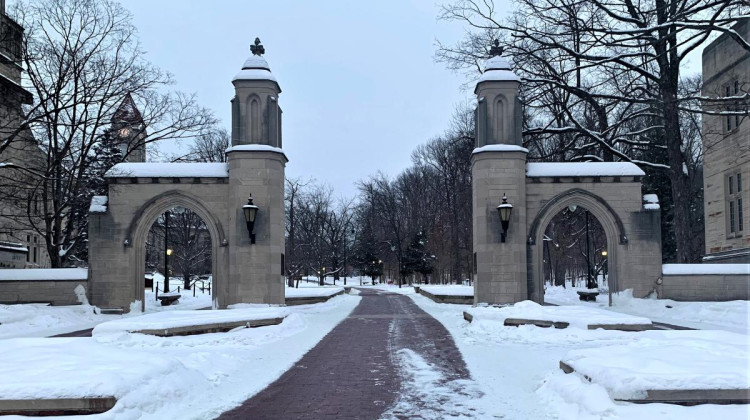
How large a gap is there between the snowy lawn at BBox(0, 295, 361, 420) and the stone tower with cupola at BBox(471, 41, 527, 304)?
35.5ft

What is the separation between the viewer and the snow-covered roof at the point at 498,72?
2225 centimetres

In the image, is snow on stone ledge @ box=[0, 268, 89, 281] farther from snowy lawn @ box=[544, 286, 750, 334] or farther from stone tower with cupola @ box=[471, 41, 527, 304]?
snowy lawn @ box=[544, 286, 750, 334]

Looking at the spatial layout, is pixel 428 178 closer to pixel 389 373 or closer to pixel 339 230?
pixel 339 230

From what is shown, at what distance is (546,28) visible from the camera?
79.8 feet

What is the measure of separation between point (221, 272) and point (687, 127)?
38.5 m

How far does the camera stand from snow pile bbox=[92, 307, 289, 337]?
43.1ft

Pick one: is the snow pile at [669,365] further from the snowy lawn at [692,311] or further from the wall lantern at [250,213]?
the wall lantern at [250,213]

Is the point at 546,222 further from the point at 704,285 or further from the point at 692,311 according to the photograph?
the point at 692,311

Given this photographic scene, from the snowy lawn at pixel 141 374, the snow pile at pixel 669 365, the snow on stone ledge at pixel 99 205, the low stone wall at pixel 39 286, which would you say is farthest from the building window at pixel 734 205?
the low stone wall at pixel 39 286

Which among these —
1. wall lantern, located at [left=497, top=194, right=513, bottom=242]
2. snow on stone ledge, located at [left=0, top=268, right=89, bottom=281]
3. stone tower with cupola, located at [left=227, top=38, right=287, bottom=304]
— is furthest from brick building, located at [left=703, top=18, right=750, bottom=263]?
snow on stone ledge, located at [left=0, top=268, right=89, bottom=281]

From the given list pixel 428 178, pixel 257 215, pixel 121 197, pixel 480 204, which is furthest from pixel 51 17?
pixel 428 178

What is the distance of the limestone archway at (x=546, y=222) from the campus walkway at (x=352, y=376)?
6466mm

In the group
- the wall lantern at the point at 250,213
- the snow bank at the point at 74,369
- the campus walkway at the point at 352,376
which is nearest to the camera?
the snow bank at the point at 74,369

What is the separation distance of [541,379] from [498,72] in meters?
15.4
